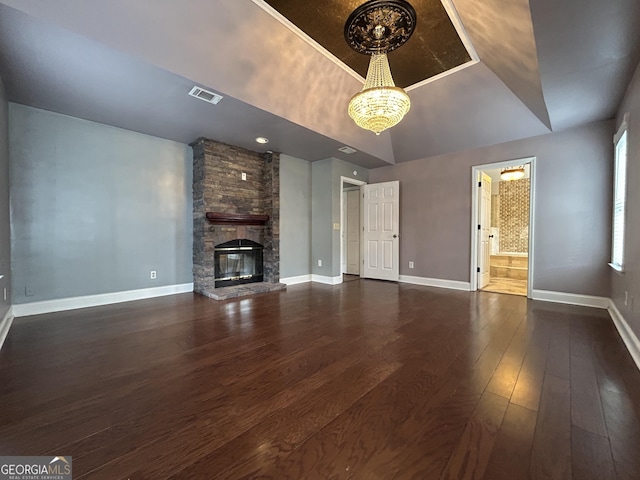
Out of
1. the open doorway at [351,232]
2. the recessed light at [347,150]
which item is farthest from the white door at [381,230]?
the recessed light at [347,150]

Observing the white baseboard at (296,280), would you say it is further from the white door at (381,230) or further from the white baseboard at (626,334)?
the white baseboard at (626,334)

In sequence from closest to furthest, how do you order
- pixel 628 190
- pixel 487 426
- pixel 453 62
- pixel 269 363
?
pixel 487 426, pixel 269 363, pixel 628 190, pixel 453 62

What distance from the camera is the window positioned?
2818mm

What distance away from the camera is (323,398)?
1.56 m

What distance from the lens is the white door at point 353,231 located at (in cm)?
658

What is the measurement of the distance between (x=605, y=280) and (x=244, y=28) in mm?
5298

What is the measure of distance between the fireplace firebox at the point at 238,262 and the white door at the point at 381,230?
232cm

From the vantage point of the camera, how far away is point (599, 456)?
115 centimetres

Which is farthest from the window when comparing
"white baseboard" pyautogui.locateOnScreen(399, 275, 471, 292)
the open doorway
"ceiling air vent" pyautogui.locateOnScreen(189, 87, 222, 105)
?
"ceiling air vent" pyautogui.locateOnScreen(189, 87, 222, 105)

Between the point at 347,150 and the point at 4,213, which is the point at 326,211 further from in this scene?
the point at 4,213

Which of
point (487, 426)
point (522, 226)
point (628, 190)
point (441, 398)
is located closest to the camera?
point (487, 426)

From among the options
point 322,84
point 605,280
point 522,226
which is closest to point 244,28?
point 322,84

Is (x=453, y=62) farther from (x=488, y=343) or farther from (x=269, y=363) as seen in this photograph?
(x=269, y=363)

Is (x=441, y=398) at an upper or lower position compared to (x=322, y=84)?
lower
